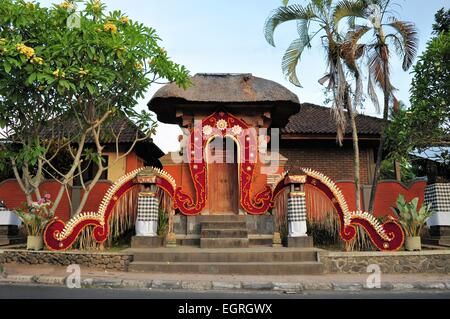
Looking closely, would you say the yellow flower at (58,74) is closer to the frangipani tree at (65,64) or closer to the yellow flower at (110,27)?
the frangipani tree at (65,64)

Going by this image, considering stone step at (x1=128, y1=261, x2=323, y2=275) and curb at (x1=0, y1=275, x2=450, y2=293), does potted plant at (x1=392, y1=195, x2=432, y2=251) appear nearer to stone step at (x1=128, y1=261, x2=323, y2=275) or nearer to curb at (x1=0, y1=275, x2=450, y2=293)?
curb at (x1=0, y1=275, x2=450, y2=293)

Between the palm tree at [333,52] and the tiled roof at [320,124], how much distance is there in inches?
112

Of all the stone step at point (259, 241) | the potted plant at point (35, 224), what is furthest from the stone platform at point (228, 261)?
the potted plant at point (35, 224)

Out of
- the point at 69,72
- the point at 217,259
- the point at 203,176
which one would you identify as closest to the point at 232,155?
the point at 203,176

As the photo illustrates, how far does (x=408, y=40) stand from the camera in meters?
11.2

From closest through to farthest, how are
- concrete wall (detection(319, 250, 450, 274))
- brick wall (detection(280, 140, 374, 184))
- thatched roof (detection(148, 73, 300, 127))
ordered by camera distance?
concrete wall (detection(319, 250, 450, 274))
thatched roof (detection(148, 73, 300, 127))
brick wall (detection(280, 140, 374, 184))

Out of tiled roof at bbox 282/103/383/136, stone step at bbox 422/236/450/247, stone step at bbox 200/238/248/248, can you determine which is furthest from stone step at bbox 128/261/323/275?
tiled roof at bbox 282/103/383/136

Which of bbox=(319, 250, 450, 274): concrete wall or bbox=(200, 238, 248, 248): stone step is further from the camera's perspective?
bbox=(200, 238, 248, 248): stone step

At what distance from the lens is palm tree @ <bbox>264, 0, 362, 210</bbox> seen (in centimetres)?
1145

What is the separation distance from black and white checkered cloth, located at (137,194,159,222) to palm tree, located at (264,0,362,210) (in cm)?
588

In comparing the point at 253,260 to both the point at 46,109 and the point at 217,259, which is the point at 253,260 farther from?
the point at 46,109

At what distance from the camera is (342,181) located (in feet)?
44.2

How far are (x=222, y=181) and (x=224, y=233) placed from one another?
96.0 inches

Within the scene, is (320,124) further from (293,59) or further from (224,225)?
(224,225)
